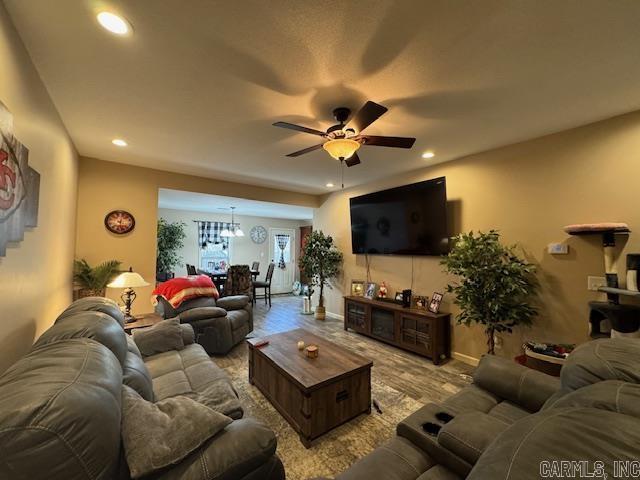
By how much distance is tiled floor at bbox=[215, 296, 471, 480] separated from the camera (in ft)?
5.78

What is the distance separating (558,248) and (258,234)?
7.05 meters

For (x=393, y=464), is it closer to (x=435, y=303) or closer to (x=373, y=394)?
(x=373, y=394)

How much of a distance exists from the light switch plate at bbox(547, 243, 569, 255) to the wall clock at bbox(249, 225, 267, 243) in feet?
22.8

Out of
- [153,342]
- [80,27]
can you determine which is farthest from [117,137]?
[153,342]

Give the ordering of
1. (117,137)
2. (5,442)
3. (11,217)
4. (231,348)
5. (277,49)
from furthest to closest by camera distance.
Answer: (231,348) < (117,137) < (277,49) < (11,217) < (5,442)

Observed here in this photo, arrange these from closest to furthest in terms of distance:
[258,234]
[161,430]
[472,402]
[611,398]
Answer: [611,398] → [161,430] → [472,402] → [258,234]

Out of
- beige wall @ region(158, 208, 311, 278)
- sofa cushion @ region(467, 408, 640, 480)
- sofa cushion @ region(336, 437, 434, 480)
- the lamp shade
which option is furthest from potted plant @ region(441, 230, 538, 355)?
beige wall @ region(158, 208, 311, 278)

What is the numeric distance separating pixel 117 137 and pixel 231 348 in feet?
9.36

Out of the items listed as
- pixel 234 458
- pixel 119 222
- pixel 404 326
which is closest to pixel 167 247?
pixel 119 222

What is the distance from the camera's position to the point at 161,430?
96cm

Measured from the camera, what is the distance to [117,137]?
277 centimetres

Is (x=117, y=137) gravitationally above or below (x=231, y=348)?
above

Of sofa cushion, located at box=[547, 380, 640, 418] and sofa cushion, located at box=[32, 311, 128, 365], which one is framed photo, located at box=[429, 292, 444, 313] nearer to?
sofa cushion, located at box=[547, 380, 640, 418]

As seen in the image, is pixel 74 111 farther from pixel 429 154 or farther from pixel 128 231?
pixel 429 154
